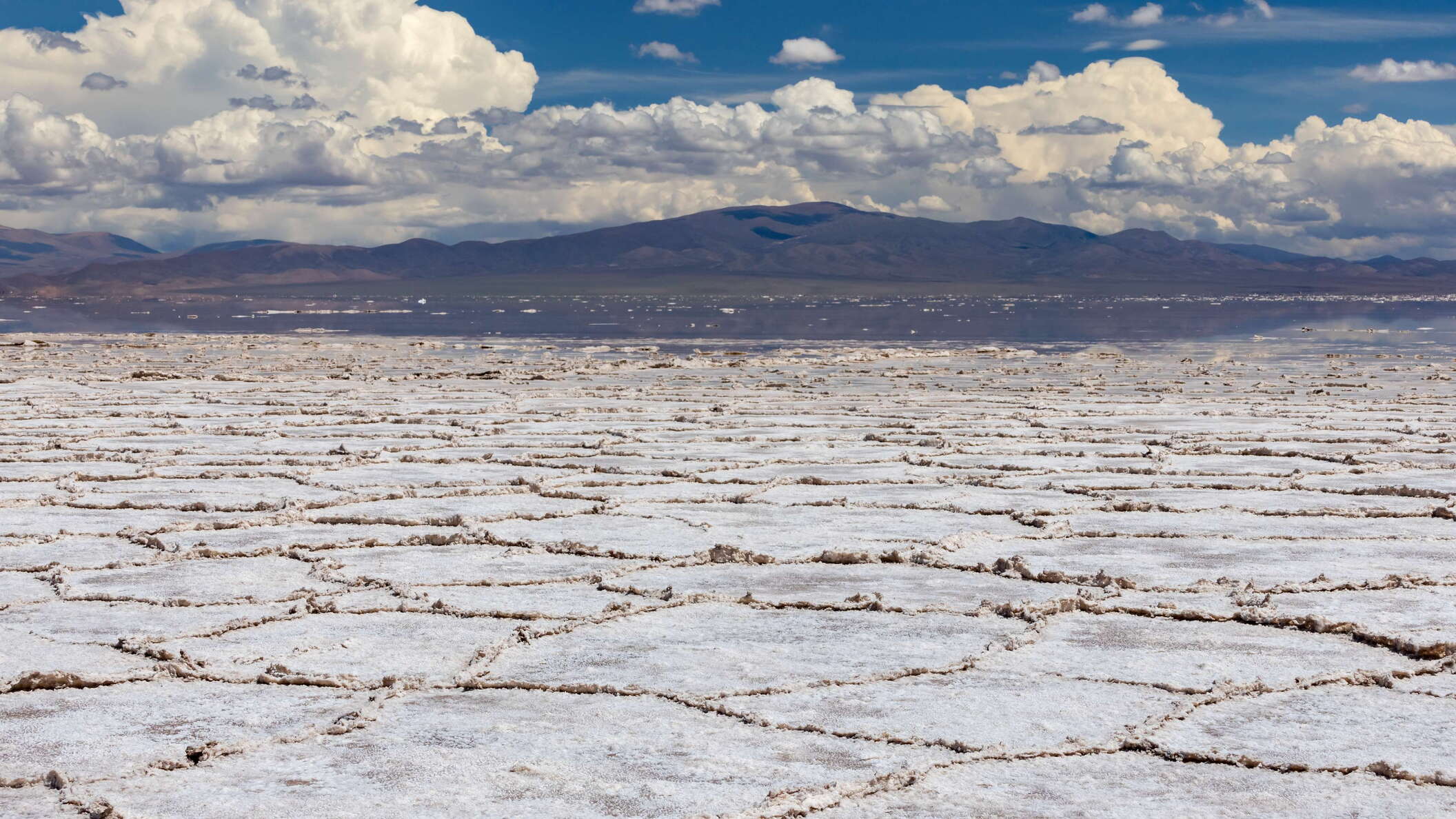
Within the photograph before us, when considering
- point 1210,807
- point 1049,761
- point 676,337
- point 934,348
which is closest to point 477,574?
point 1049,761

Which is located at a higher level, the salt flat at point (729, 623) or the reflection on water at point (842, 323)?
the reflection on water at point (842, 323)

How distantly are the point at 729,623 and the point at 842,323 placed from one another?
36.5 metres

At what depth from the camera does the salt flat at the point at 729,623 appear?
128 inches

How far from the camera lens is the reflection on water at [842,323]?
30938mm

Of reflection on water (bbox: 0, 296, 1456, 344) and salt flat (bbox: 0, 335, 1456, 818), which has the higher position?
reflection on water (bbox: 0, 296, 1456, 344)

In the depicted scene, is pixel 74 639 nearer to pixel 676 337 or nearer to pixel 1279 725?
pixel 1279 725

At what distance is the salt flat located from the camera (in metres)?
3.26

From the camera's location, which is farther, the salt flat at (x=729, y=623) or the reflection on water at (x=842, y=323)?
the reflection on water at (x=842, y=323)

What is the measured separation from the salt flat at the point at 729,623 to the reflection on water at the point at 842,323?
2023 centimetres

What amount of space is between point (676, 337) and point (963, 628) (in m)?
25.9

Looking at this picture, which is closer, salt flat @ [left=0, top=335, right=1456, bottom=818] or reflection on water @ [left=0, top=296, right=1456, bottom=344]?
salt flat @ [left=0, top=335, right=1456, bottom=818]

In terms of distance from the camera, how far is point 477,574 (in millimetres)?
5422

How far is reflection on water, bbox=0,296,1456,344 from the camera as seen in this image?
30.9 metres

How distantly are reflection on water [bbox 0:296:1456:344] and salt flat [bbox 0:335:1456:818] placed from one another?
2023 cm
